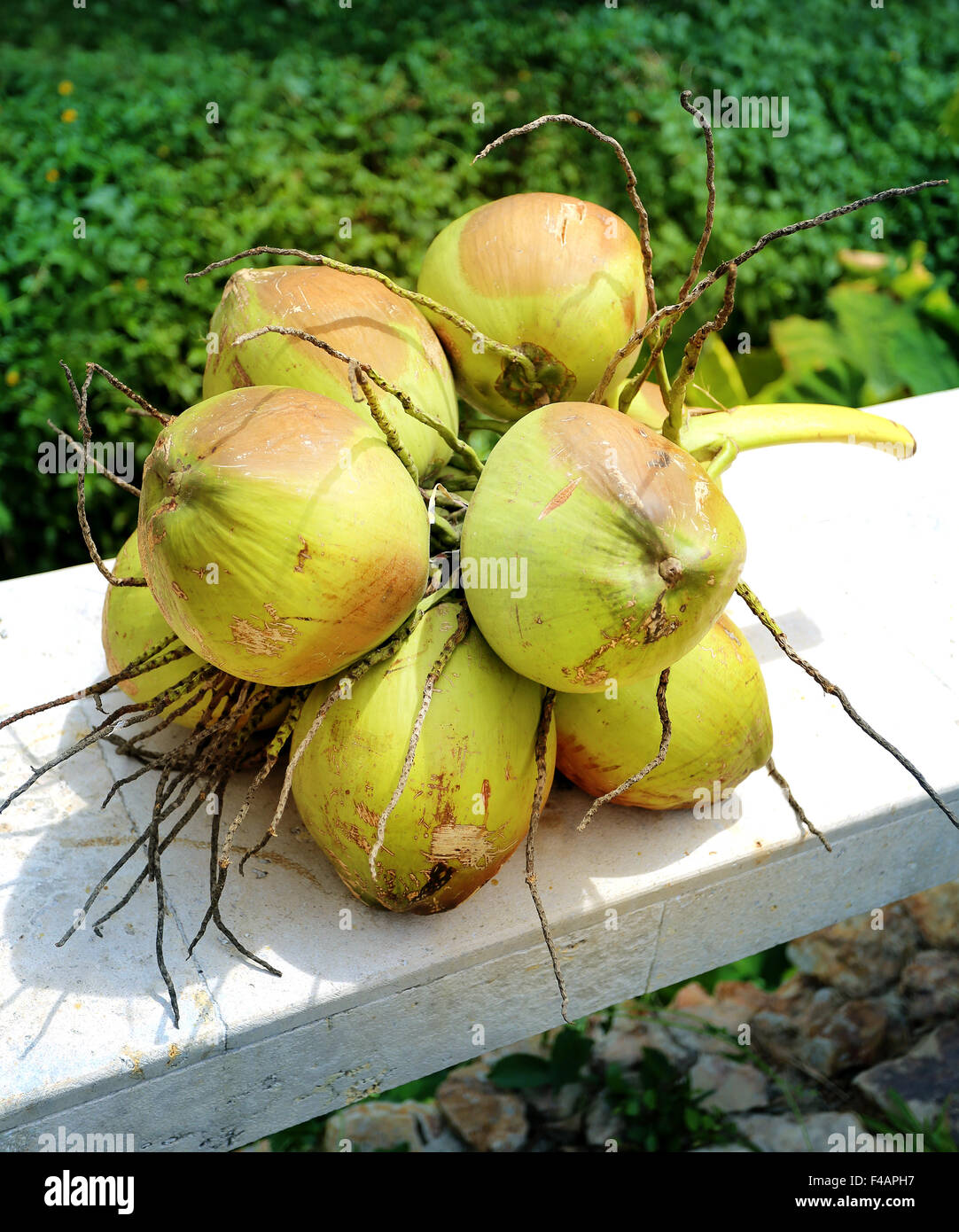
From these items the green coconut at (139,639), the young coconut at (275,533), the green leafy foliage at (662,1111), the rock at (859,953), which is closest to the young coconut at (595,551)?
the young coconut at (275,533)

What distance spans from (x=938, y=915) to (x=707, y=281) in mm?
2115

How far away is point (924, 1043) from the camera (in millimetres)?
2635

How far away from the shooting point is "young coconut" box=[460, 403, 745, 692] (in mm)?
1271

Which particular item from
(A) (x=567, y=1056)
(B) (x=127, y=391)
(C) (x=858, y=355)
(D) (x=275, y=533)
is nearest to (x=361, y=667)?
(D) (x=275, y=533)

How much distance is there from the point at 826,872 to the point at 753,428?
69 centimetres

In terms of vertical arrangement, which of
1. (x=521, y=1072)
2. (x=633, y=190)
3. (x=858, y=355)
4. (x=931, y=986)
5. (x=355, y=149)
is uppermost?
(x=633, y=190)

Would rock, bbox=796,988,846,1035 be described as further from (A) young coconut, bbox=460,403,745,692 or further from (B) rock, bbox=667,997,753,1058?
(A) young coconut, bbox=460,403,745,692

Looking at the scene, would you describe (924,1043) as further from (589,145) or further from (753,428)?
(589,145)

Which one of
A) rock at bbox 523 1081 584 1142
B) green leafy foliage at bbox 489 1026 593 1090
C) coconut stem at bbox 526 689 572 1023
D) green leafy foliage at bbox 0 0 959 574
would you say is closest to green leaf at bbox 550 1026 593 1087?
green leafy foliage at bbox 489 1026 593 1090

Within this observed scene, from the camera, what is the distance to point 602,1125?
8.20 feet

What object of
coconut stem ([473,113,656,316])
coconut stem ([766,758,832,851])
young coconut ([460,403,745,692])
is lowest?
coconut stem ([766,758,832,851])

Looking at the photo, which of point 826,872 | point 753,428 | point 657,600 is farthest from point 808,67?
point 657,600

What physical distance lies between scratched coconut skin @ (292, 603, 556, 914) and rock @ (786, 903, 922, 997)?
64.6 inches

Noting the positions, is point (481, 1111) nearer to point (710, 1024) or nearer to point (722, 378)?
point (710, 1024)
